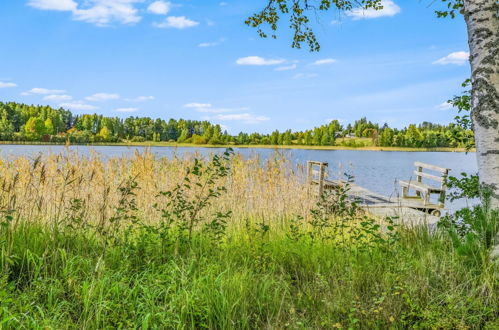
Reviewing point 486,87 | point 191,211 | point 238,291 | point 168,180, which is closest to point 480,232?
point 486,87

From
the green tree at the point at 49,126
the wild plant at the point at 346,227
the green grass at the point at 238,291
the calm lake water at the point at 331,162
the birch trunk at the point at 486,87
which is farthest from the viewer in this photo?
the green tree at the point at 49,126

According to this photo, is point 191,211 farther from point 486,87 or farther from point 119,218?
point 486,87

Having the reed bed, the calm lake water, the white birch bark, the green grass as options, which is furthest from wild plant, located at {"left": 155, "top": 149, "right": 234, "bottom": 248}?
the white birch bark

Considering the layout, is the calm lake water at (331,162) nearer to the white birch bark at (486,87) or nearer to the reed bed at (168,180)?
the reed bed at (168,180)

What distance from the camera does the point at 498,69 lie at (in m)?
3.56

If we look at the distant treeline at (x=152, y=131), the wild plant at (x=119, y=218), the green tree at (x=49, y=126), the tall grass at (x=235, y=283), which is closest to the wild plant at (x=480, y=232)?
the tall grass at (x=235, y=283)

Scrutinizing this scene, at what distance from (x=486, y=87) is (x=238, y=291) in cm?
317

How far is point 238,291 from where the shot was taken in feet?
9.32

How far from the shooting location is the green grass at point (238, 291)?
Answer: 2553 mm

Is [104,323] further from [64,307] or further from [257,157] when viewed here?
[257,157]

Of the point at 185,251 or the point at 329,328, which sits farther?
the point at 185,251

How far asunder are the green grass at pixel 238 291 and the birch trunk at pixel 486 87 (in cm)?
93

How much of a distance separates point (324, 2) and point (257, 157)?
3.54 metres

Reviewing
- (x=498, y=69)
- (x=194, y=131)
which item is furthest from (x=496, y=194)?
(x=194, y=131)
